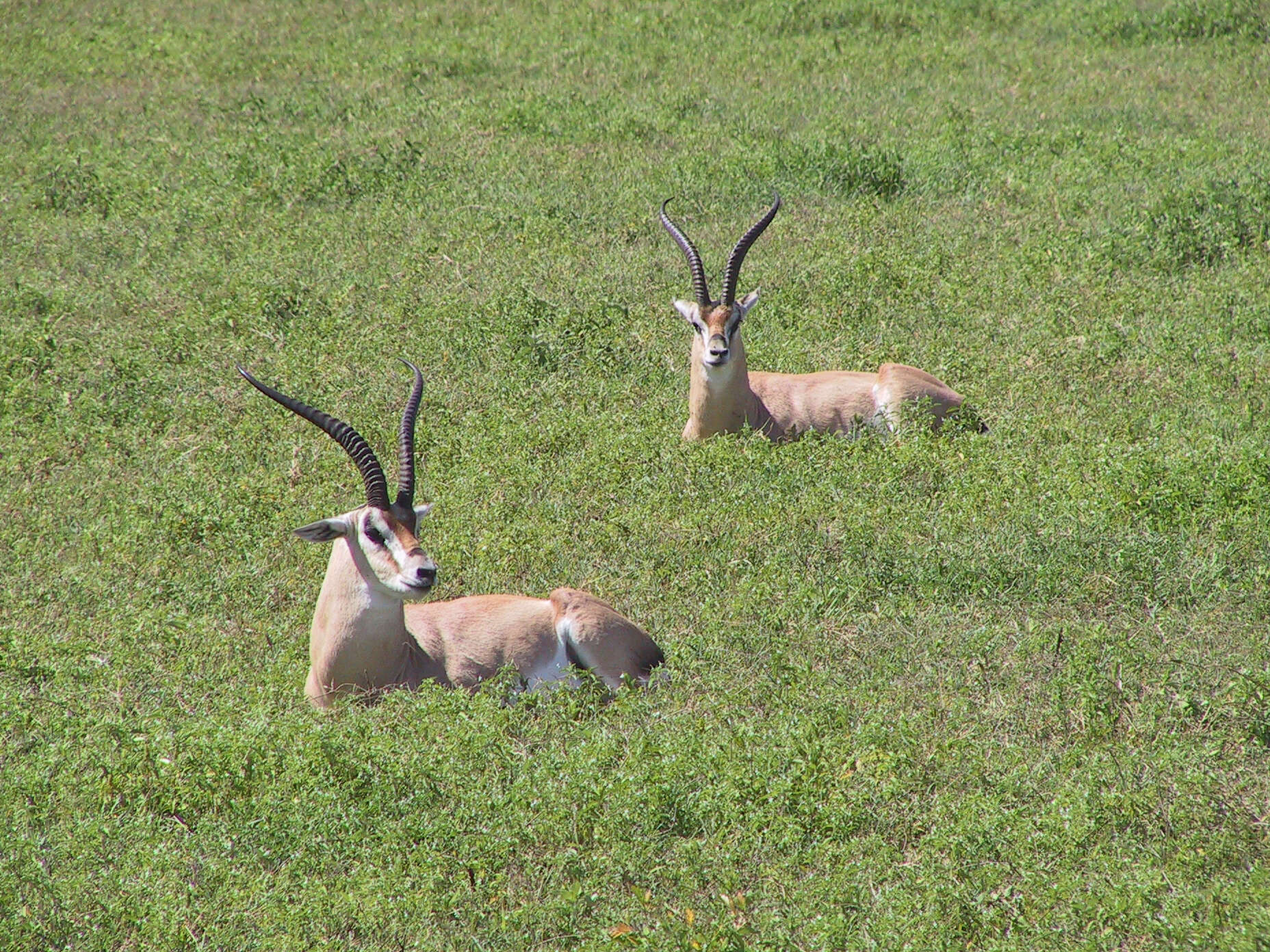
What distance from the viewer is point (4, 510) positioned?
7340mm

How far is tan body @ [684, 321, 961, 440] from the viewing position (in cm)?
820

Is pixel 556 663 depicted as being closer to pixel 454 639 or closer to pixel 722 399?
pixel 454 639

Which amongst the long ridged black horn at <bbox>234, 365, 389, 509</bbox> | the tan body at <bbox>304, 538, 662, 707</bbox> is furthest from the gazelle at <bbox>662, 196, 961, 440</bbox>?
the long ridged black horn at <bbox>234, 365, 389, 509</bbox>

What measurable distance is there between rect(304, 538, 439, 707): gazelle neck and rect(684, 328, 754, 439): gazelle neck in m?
3.16

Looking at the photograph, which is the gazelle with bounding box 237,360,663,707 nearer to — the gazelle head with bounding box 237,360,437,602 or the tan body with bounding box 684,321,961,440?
the gazelle head with bounding box 237,360,437,602

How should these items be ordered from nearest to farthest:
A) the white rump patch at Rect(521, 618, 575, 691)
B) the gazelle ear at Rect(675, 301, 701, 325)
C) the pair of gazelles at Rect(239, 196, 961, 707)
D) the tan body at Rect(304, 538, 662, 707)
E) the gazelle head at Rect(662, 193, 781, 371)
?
the pair of gazelles at Rect(239, 196, 961, 707)
the tan body at Rect(304, 538, 662, 707)
the white rump patch at Rect(521, 618, 575, 691)
the gazelle head at Rect(662, 193, 781, 371)
the gazelle ear at Rect(675, 301, 701, 325)

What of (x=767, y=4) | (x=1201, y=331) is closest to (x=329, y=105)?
(x=767, y=4)

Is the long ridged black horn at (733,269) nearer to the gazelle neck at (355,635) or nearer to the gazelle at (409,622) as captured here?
the gazelle at (409,622)

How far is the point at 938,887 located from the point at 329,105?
1269cm

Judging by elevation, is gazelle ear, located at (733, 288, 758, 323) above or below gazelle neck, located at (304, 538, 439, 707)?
above

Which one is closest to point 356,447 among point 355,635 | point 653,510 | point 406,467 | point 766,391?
point 406,467

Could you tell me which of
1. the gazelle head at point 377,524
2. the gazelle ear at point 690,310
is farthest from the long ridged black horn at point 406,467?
the gazelle ear at point 690,310

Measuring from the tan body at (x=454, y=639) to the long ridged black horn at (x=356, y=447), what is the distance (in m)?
0.27

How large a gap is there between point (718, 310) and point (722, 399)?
0.60 metres
